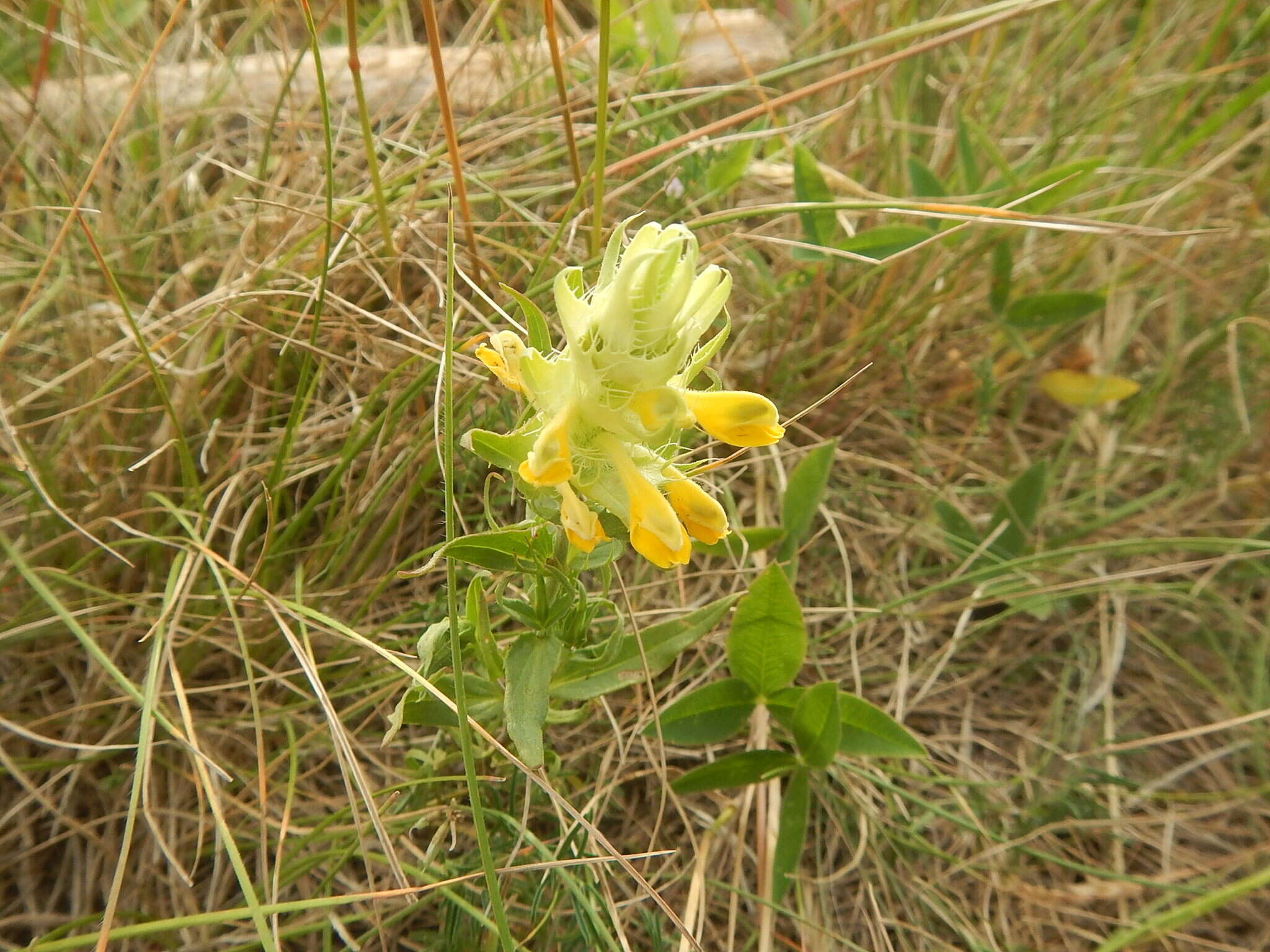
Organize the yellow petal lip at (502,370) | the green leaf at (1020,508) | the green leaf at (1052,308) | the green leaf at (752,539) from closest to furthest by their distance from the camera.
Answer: the yellow petal lip at (502,370)
the green leaf at (752,539)
the green leaf at (1020,508)
the green leaf at (1052,308)

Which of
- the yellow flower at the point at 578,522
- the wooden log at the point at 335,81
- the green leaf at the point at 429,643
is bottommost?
the green leaf at the point at 429,643

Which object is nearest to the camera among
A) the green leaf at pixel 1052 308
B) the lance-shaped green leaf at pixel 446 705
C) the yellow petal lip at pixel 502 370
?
the yellow petal lip at pixel 502 370

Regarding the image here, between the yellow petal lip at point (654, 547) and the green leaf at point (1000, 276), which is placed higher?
the yellow petal lip at point (654, 547)

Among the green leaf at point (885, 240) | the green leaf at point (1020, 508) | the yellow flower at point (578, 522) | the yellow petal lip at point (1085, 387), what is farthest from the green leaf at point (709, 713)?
the yellow petal lip at point (1085, 387)

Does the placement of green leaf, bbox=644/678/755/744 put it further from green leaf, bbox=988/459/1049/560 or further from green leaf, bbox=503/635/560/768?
green leaf, bbox=988/459/1049/560

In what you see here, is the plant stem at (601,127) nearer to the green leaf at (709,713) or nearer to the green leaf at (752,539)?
the green leaf at (752,539)

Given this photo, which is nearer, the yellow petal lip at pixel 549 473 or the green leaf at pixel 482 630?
the yellow petal lip at pixel 549 473

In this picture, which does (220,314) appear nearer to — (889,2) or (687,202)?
(687,202)
